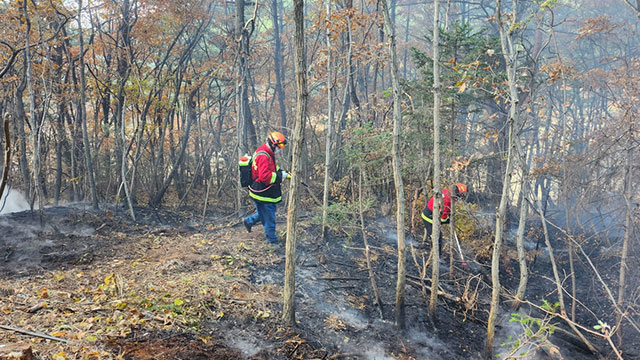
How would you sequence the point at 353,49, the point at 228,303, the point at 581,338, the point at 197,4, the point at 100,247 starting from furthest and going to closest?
1. the point at 197,4
2. the point at 353,49
3. the point at 100,247
4. the point at 581,338
5. the point at 228,303

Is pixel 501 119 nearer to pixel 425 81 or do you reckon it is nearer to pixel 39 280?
pixel 425 81

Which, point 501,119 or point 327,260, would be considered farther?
point 501,119

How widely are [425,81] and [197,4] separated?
7.16 metres

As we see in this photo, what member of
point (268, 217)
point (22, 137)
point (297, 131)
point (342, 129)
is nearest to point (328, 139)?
point (268, 217)

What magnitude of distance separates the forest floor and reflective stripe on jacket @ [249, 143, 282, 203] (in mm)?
1017

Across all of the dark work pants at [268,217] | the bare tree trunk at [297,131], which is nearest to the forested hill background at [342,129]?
the dark work pants at [268,217]

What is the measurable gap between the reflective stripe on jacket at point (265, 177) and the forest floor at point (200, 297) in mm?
1017

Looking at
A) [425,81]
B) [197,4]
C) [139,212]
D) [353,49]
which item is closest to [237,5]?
[197,4]

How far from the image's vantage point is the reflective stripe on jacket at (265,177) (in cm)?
721

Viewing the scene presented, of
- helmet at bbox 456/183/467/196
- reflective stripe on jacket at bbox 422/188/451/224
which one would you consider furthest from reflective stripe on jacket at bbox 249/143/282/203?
helmet at bbox 456/183/467/196

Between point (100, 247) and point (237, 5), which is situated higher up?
point (237, 5)

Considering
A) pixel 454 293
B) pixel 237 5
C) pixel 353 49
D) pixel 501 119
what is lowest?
pixel 454 293

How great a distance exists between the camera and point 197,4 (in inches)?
453

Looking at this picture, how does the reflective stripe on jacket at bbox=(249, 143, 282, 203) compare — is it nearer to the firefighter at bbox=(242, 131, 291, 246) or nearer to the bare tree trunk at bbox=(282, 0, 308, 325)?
the firefighter at bbox=(242, 131, 291, 246)
